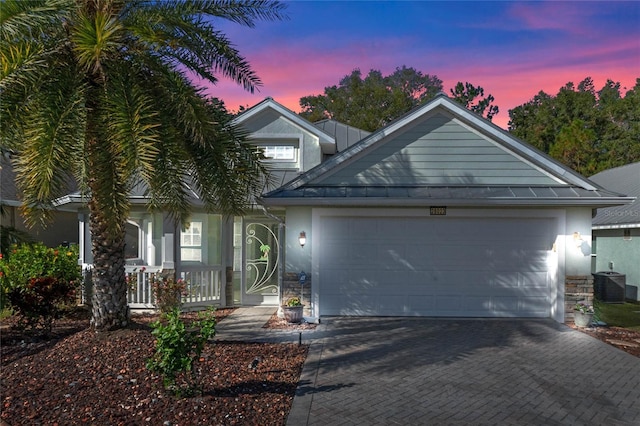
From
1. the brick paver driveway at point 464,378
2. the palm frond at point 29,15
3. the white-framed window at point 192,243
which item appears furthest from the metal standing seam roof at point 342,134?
the palm frond at point 29,15

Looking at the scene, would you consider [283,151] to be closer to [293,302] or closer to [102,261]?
[293,302]

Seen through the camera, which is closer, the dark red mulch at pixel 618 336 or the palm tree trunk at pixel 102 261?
the palm tree trunk at pixel 102 261

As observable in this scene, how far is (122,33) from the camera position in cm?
609

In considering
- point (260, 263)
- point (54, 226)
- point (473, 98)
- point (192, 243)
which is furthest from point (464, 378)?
point (473, 98)

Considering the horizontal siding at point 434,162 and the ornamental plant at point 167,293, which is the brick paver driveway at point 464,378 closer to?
the horizontal siding at point 434,162

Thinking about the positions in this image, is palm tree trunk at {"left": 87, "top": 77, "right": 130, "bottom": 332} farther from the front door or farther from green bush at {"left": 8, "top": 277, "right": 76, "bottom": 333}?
the front door

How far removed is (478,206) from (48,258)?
9.75 meters

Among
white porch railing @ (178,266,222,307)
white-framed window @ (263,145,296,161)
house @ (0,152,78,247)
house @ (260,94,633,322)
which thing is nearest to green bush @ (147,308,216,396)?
house @ (260,94,633,322)

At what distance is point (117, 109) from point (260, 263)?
20.8 feet

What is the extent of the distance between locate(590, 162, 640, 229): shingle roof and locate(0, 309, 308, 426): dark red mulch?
1184 centimetres

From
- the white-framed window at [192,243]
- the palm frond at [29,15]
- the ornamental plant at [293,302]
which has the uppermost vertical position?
the palm frond at [29,15]

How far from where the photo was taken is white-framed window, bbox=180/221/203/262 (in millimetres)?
10898

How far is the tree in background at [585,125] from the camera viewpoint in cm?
2634

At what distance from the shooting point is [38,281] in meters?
8.13
